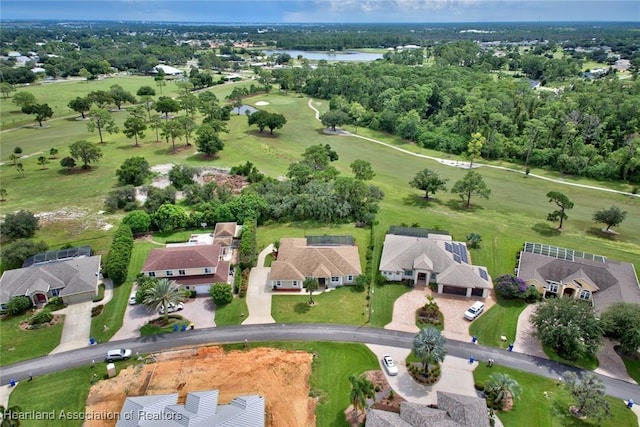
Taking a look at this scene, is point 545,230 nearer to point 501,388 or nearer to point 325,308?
point 501,388

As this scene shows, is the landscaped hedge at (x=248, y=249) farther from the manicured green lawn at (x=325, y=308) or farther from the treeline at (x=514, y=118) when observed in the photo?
the treeline at (x=514, y=118)

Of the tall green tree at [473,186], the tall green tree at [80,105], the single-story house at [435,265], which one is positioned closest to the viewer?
the single-story house at [435,265]

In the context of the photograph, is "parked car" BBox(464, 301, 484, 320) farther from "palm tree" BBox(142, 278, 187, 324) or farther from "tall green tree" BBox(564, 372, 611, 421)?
"palm tree" BBox(142, 278, 187, 324)

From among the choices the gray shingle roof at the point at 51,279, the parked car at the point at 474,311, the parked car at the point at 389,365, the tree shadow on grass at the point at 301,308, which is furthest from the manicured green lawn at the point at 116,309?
the parked car at the point at 474,311

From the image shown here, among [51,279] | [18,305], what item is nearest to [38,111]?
[51,279]

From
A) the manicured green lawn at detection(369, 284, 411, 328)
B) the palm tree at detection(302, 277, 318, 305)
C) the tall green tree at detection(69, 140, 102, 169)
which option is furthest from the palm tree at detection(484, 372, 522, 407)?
the tall green tree at detection(69, 140, 102, 169)

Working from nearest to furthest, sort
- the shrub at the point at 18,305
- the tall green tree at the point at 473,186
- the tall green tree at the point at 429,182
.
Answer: the shrub at the point at 18,305 < the tall green tree at the point at 473,186 < the tall green tree at the point at 429,182
